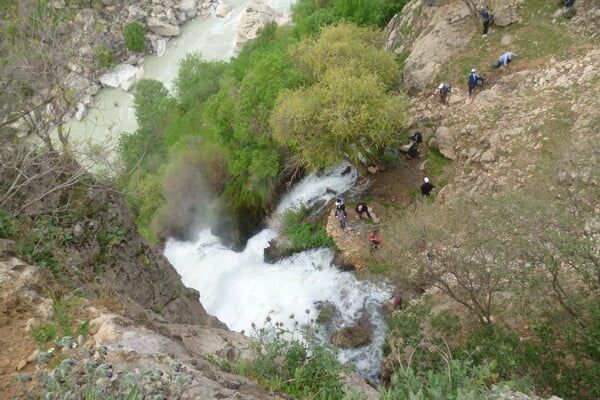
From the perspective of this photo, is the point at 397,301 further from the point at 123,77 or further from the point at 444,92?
the point at 123,77

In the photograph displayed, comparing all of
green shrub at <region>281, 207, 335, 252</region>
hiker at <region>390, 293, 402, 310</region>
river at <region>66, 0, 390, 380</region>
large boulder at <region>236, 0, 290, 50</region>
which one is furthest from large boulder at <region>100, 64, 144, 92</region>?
hiker at <region>390, 293, 402, 310</region>

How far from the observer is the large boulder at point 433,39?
21.2m

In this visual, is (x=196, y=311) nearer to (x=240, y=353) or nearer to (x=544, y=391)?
(x=240, y=353)

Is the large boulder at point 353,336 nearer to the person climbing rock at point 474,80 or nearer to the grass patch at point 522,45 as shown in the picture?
the person climbing rock at point 474,80

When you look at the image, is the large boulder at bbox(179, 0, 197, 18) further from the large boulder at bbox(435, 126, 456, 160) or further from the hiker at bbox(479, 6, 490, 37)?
the large boulder at bbox(435, 126, 456, 160)

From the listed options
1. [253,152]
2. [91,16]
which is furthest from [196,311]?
[91,16]

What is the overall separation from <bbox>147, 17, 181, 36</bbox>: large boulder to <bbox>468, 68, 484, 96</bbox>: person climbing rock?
24.2m

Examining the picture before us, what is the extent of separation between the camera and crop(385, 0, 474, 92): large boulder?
21250 millimetres

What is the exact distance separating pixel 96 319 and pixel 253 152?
15.9m

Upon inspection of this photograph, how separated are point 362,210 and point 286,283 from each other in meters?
4.00

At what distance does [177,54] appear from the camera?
3531 centimetres

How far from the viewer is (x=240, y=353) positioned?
28.9ft

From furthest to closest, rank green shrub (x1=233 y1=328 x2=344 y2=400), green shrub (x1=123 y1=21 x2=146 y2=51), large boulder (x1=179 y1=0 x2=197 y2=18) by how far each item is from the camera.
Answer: large boulder (x1=179 y1=0 x2=197 y2=18) < green shrub (x1=123 y1=21 x2=146 y2=51) < green shrub (x1=233 y1=328 x2=344 y2=400)

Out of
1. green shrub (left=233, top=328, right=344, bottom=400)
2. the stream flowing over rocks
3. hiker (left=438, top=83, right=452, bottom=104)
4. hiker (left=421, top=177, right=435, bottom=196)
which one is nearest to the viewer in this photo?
green shrub (left=233, top=328, right=344, bottom=400)
